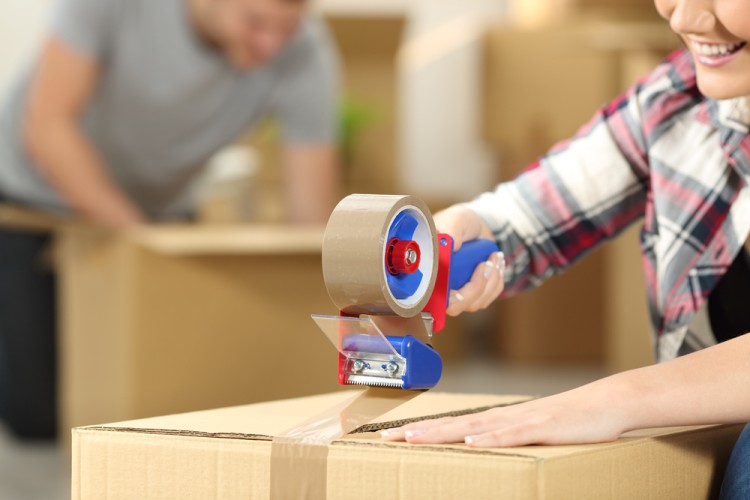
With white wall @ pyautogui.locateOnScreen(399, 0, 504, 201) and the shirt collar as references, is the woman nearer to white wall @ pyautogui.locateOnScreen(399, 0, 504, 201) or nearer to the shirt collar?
the shirt collar

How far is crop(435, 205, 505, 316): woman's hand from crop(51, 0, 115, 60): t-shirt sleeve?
114cm

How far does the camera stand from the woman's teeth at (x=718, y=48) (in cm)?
90

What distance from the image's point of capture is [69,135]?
197cm

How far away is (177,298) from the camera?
1826 mm

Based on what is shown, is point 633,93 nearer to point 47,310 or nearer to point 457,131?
point 47,310

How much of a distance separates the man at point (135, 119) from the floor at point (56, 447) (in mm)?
114

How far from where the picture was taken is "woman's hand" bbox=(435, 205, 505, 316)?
89 centimetres

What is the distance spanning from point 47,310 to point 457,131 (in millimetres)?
1355

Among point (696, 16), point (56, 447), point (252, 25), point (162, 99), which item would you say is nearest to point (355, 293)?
point (696, 16)

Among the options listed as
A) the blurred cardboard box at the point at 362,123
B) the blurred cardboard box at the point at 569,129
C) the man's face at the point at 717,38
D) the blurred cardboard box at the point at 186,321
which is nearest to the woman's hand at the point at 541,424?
the man's face at the point at 717,38

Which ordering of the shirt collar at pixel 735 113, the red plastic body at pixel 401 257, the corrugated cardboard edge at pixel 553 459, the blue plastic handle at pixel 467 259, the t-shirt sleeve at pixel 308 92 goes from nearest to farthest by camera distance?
the corrugated cardboard edge at pixel 553 459, the red plastic body at pixel 401 257, the blue plastic handle at pixel 467 259, the shirt collar at pixel 735 113, the t-shirt sleeve at pixel 308 92

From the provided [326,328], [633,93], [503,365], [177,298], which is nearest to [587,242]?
[633,93]

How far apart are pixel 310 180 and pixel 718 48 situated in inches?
55.8

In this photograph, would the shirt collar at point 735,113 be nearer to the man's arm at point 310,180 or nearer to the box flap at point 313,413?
the box flap at point 313,413
